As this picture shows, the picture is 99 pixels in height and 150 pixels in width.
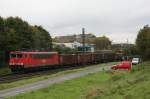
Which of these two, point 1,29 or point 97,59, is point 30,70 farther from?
point 97,59

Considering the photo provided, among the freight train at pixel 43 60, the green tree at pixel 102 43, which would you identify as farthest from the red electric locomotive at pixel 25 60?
the green tree at pixel 102 43

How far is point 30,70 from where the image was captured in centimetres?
5750

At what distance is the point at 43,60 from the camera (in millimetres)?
60250

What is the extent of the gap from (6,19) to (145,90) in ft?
192

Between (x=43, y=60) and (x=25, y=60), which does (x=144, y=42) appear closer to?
(x=43, y=60)

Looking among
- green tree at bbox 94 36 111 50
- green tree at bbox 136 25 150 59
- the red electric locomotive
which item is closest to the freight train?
the red electric locomotive

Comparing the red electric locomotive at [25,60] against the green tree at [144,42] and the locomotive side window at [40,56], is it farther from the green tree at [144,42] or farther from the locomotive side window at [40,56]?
the green tree at [144,42]

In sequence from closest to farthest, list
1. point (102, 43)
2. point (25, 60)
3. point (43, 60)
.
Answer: point (25, 60) < point (43, 60) < point (102, 43)

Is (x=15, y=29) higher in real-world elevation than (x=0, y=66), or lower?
higher

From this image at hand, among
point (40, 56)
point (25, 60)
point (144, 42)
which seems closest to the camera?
point (25, 60)

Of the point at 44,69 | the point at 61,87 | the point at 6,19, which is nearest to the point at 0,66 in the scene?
the point at 44,69

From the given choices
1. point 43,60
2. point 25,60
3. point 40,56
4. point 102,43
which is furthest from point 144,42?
point 102,43

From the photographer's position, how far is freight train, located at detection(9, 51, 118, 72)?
180ft

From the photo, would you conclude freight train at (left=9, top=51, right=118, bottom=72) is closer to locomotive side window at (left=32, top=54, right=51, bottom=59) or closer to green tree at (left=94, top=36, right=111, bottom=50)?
locomotive side window at (left=32, top=54, right=51, bottom=59)
